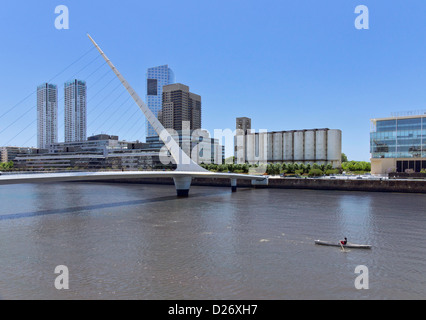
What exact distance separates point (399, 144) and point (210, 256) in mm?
67978

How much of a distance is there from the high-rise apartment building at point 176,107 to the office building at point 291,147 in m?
49.9

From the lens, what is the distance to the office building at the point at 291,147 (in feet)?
350

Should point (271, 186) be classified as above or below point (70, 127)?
below

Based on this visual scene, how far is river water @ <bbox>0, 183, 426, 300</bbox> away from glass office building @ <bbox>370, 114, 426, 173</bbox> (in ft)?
150

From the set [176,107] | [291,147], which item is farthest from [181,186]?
[176,107]

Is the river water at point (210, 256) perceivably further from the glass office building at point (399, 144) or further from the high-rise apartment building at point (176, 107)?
the high-rise apartment building at point (176, 107)

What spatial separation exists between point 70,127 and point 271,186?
159 m

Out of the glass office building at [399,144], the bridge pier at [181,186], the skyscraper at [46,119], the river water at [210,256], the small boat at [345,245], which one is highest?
the skyscraper at [46,119]
